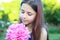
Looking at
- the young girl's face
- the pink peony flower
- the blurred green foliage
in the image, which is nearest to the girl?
the young girl's face

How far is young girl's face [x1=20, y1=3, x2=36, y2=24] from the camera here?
5.36 ft

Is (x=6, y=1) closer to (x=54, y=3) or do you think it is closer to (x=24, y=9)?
(x=54, y=3)

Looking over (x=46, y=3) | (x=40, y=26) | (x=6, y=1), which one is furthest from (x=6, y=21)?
(x=40, y=26)

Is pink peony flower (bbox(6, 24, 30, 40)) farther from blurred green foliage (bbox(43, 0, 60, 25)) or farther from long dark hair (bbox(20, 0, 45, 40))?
blurred green foliage (bbox(43, 0, 60, 25))

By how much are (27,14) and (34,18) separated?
8 cm

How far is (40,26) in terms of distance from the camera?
1720 mm

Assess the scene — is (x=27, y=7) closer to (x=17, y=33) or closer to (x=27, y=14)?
(x=27, y=14)

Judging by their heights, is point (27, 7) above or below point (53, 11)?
above

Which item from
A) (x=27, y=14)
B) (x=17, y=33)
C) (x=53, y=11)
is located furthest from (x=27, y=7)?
(x=53, y=11)

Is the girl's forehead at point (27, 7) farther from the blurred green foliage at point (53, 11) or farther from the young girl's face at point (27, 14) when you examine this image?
the blurred green foliage at point (53, 11)

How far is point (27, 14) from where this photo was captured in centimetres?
164

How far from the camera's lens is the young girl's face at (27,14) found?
64.3 inches

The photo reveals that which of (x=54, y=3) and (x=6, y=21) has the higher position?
(x=54, y=3)

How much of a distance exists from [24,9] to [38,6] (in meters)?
0.12
